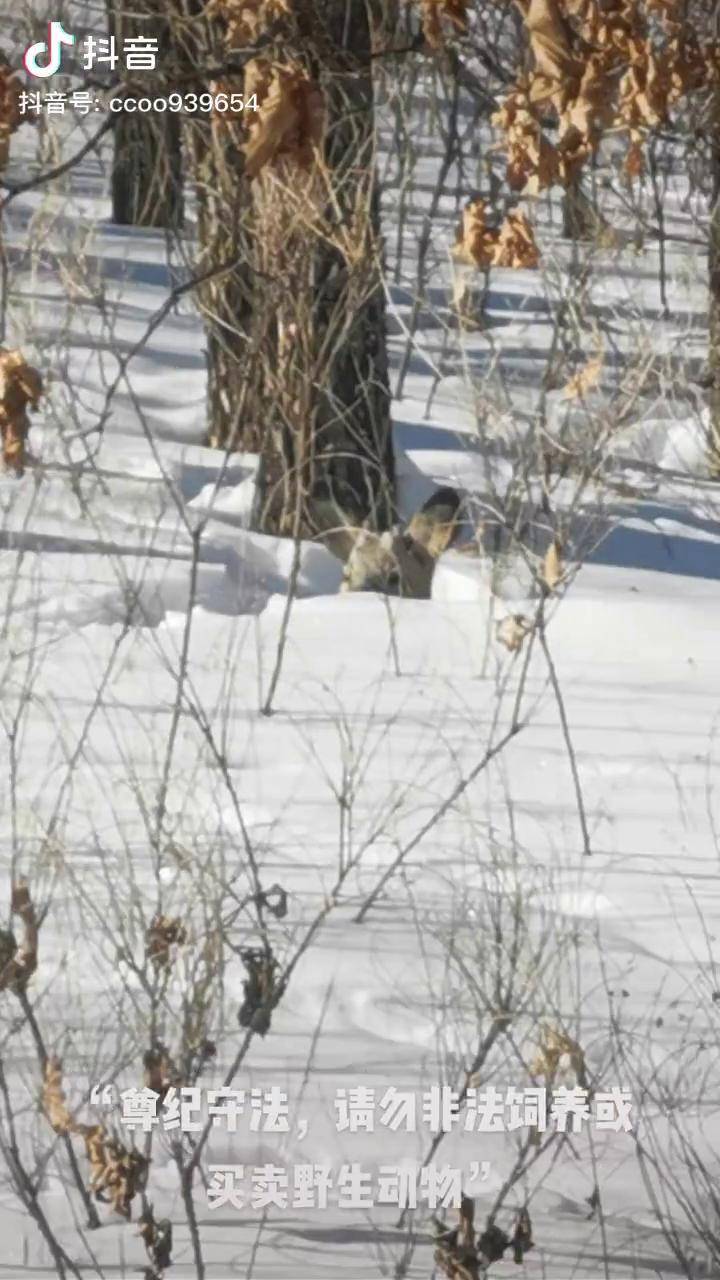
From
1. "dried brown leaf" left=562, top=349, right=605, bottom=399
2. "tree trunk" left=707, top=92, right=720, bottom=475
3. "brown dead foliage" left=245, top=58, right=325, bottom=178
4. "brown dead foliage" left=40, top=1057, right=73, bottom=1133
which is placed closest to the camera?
"brown dead foliage" left=245, top=58, right=325, bottom=178

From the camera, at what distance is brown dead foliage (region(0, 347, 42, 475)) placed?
2.70 metres

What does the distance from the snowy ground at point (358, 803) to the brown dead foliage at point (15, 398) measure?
66 cm

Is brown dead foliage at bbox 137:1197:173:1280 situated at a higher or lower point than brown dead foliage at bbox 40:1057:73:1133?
lower

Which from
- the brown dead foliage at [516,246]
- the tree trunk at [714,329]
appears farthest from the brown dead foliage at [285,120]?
the tree trunk at [714,329]

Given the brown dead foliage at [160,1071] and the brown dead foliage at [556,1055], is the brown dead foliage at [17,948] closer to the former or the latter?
the brown dead foliage at [160,1071]

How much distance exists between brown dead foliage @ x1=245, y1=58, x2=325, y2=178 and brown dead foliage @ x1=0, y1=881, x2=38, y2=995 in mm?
974

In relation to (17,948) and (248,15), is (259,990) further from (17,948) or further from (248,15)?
(248,15)

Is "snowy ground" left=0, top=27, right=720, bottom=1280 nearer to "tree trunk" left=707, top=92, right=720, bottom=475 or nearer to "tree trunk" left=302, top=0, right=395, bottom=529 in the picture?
"tree trunk" left=302, top=0, right=395, bottom=529

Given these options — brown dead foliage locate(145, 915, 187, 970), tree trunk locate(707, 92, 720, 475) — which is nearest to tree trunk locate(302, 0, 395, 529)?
tree trunk locate(707, 92, 720, 475)

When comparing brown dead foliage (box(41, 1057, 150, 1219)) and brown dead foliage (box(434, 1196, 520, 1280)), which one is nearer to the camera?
brown dead foliage (box(434, 1196, 520, 1280))

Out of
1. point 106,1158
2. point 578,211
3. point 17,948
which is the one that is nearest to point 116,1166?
point 106,1158

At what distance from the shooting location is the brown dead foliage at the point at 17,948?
9.31 ft

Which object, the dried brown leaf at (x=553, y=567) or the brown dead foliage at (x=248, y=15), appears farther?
the dried brown leaf at (x=553, y=567)

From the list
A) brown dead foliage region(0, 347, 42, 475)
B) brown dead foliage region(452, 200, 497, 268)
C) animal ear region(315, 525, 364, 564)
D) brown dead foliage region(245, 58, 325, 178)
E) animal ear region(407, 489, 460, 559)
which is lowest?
animal ear region(315, 525, 364, 564)
